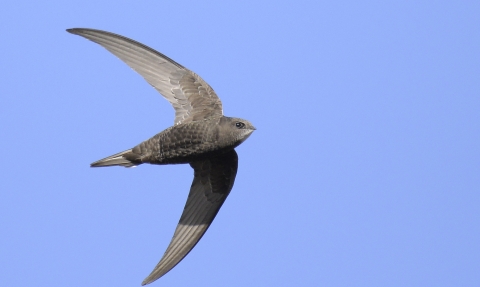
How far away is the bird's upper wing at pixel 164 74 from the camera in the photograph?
7648 millimetres

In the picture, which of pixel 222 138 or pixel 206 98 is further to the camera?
pixel 206 98

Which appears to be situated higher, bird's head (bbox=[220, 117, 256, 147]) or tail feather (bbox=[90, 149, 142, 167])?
bird's head (bbox=[220, 117, 256, 147])

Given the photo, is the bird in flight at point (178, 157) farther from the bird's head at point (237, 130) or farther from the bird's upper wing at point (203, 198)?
the bird's head at point (237, 130)

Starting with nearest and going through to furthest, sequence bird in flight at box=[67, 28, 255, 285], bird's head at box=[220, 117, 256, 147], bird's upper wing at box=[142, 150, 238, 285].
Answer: bird's head at box=[220, 117, 256, 147] < bird in flight at box=[67, 28, 255, 285] < bird's upper wing at box=[142, 150, 238, 285]

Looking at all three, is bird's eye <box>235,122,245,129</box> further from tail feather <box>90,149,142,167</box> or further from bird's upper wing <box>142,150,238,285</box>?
tail feather <box>90,149,142,167</box>

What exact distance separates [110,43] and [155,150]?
120 cm

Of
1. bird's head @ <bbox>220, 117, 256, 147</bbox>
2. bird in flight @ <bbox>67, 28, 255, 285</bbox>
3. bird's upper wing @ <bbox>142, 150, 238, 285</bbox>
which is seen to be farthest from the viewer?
bird's upper wing @ <bbox>142, 150, 238, 285</bbox>

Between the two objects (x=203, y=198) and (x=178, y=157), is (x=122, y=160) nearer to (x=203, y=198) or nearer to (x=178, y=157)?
(x=178, y=157)

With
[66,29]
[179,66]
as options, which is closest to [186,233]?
[179,66]

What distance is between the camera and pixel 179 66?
781 centimetres

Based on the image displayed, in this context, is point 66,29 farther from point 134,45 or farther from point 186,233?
point 186,233

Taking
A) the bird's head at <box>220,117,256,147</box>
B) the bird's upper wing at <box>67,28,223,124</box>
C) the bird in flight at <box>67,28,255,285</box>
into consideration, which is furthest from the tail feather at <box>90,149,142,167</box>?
the bird's head at <box>220,117,256,147</box>

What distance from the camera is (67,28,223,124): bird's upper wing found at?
7.65m

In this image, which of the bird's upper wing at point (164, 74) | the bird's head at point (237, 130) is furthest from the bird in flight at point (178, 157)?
the bird's head at point (237, 130)
